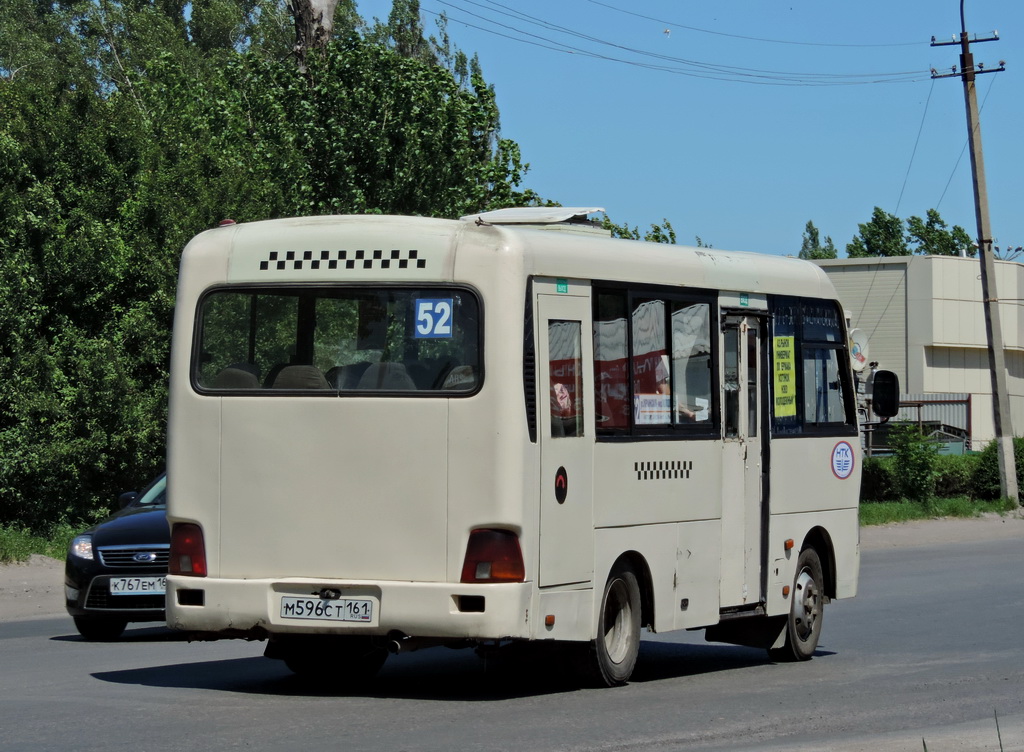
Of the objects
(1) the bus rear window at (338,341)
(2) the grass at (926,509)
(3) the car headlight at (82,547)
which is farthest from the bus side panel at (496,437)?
(2) the grass at (926,509)

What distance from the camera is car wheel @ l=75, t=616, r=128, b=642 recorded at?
14969 millimetres

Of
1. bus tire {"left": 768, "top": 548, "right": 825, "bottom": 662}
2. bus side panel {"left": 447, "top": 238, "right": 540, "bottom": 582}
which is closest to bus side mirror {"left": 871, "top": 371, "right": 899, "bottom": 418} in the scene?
bus tire {"left": 768, "top": 548, "right": 825, "bottom": 662}

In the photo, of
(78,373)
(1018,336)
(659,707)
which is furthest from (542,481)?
(1018,336)

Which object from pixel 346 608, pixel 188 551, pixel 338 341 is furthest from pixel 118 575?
pixel 346 608

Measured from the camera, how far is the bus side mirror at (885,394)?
45.4 feet

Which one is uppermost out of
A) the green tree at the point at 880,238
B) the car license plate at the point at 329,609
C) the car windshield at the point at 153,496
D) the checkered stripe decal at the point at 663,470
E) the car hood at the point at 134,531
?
the green tree at the point at 880,238

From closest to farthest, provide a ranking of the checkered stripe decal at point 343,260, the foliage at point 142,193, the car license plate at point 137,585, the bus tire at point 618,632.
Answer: the checkered stripe decal at point 343,260 < the bus tire at point 618,632 < the car license plate at point 137,585 < the foliage at point 142,193

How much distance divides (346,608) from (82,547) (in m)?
5.88

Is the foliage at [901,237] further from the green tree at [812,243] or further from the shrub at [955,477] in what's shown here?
the shrub at [955,477]

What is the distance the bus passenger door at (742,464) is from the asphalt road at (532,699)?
0.70 meters

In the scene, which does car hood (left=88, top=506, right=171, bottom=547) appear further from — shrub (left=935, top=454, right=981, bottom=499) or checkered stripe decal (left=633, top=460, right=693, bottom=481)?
shrub (left=935, top=454, right=981, bottom=499)

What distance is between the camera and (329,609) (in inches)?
387

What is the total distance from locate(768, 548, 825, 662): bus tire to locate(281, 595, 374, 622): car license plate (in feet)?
14.5

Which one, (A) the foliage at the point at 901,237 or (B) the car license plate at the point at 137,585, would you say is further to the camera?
(A) the foliage at the point at 901,237
